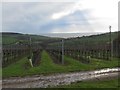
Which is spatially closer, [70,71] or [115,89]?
[115,89]

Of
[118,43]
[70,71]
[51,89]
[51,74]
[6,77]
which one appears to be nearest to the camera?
[51,89]

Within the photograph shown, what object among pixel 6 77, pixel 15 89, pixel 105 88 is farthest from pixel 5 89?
pixel 6 77

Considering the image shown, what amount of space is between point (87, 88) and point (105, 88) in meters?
1.89

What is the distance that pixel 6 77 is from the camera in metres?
56.2

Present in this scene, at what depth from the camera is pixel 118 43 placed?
400ft

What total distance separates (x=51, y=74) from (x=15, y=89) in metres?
22.0

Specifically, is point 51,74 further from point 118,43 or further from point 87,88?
point 118,43

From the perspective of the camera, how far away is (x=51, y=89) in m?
37.6

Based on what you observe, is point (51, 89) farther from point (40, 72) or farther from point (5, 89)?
point (40, 72)

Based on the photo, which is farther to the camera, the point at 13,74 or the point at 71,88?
the point at 13,74

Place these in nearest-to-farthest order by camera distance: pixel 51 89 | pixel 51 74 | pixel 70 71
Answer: pixel 51 89 → pixel 51 74 → pixel 70 71

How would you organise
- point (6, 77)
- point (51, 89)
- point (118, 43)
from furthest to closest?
point (118, 43)
point (6, 77)
point (51, 89)

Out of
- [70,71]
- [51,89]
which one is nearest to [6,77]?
[70,71]

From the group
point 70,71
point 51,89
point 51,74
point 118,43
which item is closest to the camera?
point 51,89
